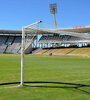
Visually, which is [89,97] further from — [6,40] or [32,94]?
[6,40]

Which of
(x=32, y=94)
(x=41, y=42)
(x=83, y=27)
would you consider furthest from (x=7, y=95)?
(x=41, y=42)

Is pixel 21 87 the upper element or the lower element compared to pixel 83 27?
lower

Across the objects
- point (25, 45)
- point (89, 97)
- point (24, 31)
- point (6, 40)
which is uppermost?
point (6, 40)

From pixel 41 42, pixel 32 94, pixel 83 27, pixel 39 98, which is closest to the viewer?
pixel 39 98

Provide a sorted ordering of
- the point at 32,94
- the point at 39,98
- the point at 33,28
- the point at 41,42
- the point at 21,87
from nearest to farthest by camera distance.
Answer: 1. the point at 39,98
2. the point at 32,94
3. the point at 21,87
4. the point at 33,28
5. the point at 41,42

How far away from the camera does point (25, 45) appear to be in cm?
788

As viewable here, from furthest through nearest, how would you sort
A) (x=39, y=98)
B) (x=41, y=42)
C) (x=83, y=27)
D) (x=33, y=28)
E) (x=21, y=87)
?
(x=41, y=42), (x=83, y=27), (x=33, y=28), (x=21, y=87), (x=39, y=98)

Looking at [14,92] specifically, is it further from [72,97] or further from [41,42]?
[41,42]

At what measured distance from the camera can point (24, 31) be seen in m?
7.91

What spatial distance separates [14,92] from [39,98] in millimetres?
1323

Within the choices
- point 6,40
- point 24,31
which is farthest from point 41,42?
point 24,31

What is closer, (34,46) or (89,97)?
(89,97)

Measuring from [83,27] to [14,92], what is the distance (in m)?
49.9

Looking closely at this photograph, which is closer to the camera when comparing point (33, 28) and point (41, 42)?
point (33, 28)
